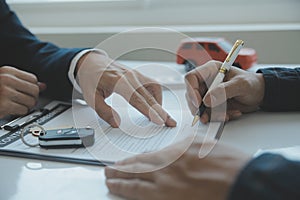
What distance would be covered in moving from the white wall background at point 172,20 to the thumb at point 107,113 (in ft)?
1.69

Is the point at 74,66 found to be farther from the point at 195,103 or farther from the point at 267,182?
the point at 267,182

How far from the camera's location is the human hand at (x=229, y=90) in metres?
0.79

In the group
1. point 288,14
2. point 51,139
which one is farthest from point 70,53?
point 288,14

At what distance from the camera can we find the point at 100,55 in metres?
0.90

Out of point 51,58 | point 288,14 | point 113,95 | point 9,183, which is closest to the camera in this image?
point 9,183

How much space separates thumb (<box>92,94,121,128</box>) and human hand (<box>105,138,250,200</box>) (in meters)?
0.20

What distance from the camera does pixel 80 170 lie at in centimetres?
60

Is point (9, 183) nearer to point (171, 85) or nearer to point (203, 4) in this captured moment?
point (171, 85)

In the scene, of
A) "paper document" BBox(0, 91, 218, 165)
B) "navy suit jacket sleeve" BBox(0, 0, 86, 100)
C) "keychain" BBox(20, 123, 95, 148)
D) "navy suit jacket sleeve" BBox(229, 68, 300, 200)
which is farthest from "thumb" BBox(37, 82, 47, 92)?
"navy suit jacket sleeve" BBox(229, 68, 300, 200)

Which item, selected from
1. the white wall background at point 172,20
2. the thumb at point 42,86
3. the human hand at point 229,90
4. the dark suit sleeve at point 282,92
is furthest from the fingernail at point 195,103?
the white wall background at point 172,20

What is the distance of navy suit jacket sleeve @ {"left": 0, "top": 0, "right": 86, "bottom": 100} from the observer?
929mm

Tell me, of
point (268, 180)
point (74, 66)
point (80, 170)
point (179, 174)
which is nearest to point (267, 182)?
point (268, 180)

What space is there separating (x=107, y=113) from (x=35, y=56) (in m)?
0.32

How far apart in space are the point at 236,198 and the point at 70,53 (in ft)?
1.96
